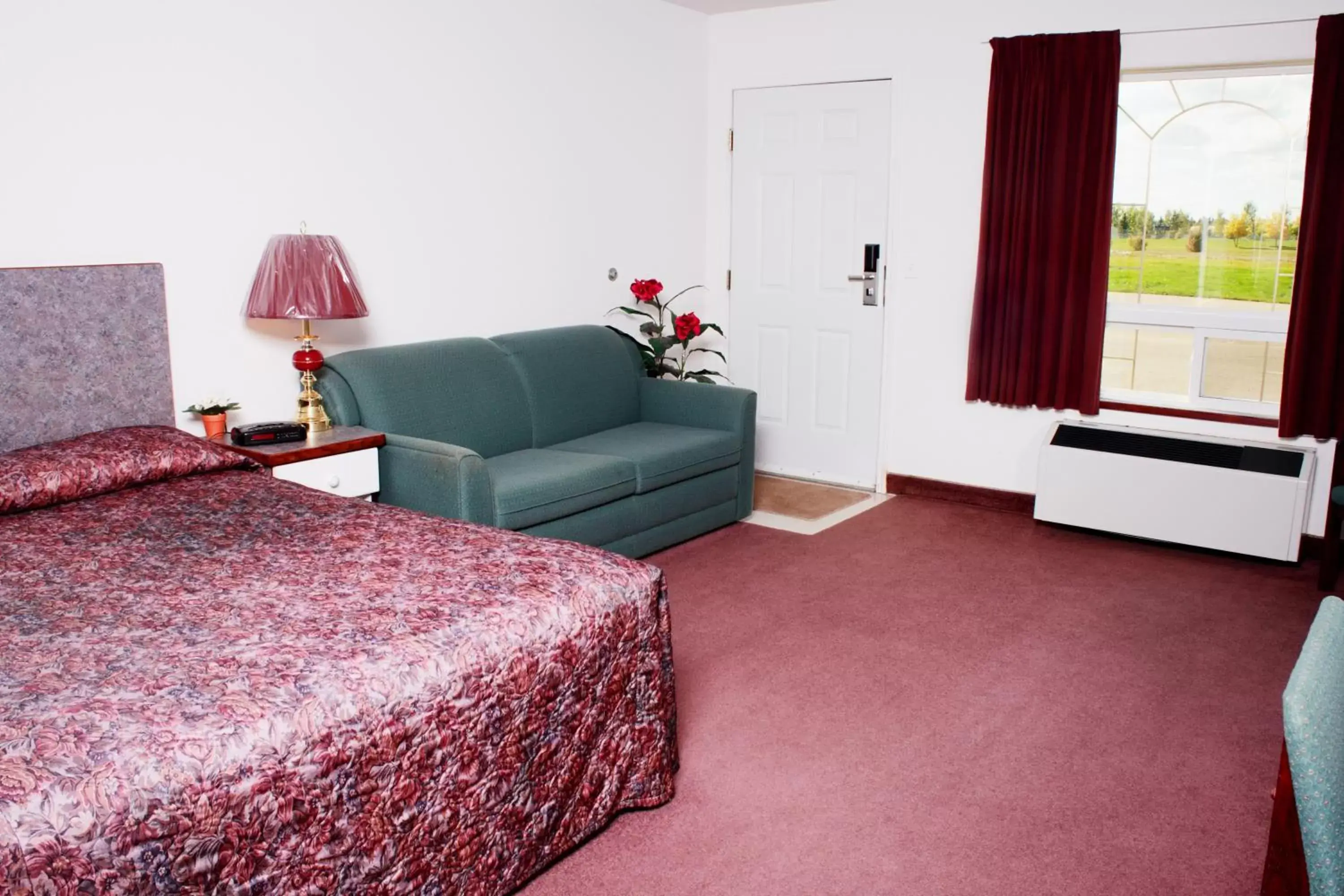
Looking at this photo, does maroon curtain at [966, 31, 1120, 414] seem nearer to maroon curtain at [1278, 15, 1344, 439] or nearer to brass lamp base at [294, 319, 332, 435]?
maroon curtain at [1278, 15, 1344, 439]

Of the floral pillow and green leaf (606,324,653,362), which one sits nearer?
the floral pillow

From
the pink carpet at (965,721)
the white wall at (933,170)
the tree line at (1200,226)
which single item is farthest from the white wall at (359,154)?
the tree line at (1200,226)

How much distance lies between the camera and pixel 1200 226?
4.51m

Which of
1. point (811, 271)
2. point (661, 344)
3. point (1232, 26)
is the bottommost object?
point (661, 344)

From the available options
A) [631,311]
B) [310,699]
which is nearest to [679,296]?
[631,311]

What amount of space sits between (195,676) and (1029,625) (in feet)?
9.06

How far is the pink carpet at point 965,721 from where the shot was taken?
2301mm

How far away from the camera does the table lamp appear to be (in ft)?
11.5

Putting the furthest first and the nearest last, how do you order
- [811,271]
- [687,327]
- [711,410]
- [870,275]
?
[811,271] < [870,275] < [687,327] < [711,410]

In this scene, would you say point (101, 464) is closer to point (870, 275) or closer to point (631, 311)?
point (631, 311)

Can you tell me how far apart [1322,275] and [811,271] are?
7.48 feet

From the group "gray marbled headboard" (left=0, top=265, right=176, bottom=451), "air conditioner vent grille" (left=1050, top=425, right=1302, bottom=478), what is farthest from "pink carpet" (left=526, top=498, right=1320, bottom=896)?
"gray marbled headboard" (left=0, top=265, right=176, bottom=451)

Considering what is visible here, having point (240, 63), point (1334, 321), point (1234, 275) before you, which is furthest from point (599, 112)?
point (1334, 321)

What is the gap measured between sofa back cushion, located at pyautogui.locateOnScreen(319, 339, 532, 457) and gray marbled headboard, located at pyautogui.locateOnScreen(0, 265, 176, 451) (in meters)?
0.61
